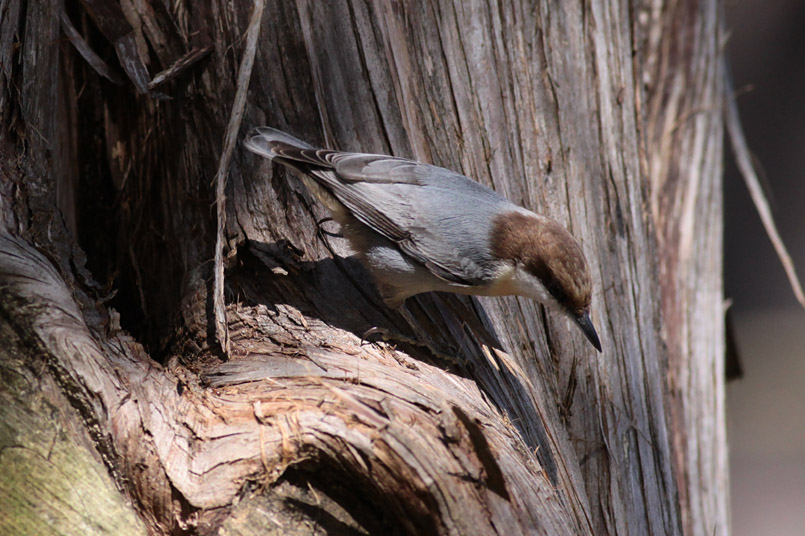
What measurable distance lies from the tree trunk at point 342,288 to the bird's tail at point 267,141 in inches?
3.0

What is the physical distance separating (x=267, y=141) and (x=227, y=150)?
13 centimetres

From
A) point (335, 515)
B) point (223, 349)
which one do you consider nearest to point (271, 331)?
point (223, 349)

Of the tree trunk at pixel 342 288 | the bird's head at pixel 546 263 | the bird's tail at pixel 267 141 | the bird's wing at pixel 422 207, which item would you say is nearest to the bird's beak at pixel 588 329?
the bird's head at pixel 546 263

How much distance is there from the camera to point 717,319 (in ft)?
9.39

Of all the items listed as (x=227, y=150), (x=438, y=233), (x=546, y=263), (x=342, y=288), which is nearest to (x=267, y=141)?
(x=227, y=150)

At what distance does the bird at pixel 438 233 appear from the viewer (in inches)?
86.2

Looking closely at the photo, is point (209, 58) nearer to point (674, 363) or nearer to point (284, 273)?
point (284, 273)

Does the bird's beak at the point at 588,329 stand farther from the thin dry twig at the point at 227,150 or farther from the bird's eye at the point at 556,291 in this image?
the thin dry twig at the point at 227,150

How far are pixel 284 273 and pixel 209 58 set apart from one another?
0.78 metres

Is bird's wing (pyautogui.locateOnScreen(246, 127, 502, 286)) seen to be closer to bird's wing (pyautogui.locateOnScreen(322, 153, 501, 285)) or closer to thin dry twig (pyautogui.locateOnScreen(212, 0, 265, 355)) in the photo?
bird's wing (pyautogui.locateOnScreen(322, 153, 501, 285))

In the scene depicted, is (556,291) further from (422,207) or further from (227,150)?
(227,150)

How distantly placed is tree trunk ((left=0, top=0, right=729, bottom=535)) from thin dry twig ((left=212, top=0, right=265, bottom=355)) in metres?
0.03

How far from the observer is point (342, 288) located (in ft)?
7.00

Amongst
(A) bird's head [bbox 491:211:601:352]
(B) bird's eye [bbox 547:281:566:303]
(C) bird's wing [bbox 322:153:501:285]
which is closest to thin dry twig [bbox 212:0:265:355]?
(C) bird's wing [bbox 322:153:501:285]
